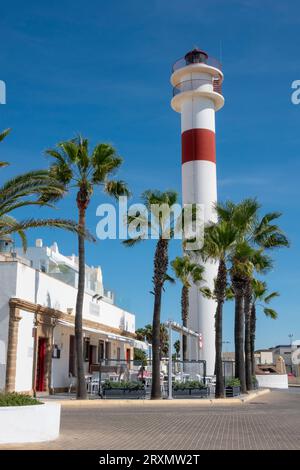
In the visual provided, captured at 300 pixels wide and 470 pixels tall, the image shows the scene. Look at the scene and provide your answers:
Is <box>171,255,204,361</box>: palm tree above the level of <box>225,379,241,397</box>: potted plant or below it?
above

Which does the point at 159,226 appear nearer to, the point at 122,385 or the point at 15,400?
the point at 122,385

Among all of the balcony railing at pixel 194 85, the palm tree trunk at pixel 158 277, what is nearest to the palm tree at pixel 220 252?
the palm tree trunk at pixel 158 277

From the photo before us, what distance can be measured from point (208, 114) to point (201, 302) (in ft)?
39.5

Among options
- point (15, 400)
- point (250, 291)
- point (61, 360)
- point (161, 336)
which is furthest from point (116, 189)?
point (161, 336)

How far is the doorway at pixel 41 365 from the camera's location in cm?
2467

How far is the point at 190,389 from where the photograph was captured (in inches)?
950

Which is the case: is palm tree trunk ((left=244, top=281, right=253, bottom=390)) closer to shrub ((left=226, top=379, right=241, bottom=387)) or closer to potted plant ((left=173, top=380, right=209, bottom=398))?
shrub ((left=226, top=379, right=241, bottom=387))

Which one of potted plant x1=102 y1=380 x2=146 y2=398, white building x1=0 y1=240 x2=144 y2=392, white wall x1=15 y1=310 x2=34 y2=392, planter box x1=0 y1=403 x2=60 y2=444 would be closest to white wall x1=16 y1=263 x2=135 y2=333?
white building x1=0 y1=240 x2=144 y2=392

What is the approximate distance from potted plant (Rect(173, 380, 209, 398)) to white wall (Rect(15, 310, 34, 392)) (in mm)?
5936

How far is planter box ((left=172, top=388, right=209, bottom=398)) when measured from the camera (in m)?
24.0

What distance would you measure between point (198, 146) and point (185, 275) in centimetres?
806

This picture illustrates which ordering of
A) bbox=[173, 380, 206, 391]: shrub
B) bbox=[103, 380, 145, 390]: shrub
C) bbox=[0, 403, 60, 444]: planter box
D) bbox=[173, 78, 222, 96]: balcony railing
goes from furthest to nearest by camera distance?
1. bbox=[173, 78, 222, 96]: balcony railing
2. bbox=[173, 380, 206, 391]: shrub
3. bbox=[103, 380, 145, 390]: shrub
4. bbox=[0, 403, 60, 444]: planter box
